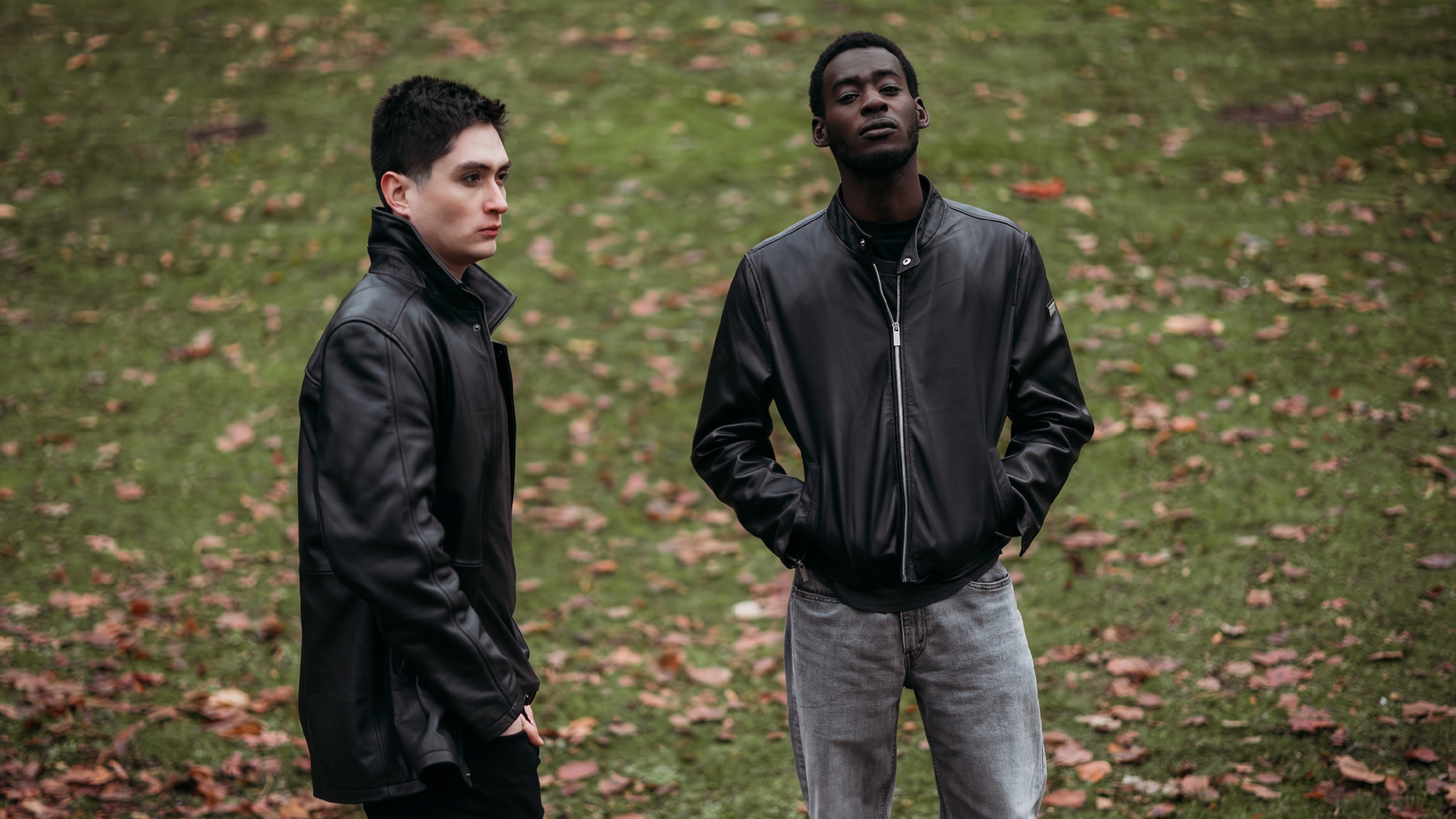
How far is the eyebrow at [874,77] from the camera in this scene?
3205 mm

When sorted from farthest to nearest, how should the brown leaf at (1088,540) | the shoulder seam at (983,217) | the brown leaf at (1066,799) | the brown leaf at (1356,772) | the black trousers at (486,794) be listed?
the brown leaf at (1088,540) → the brown leaf at (1066,799) → the brown leaf at (1356,772) → the shoulder seam at (983,217) → the black trousers at (486,794)

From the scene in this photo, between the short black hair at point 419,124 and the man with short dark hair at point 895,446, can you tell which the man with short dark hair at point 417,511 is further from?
the man with short dark hair at point 895,446

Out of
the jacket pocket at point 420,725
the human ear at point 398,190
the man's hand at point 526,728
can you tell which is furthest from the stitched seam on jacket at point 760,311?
the jacket pocket at point 420,725

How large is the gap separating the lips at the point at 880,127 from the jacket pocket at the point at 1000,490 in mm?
906

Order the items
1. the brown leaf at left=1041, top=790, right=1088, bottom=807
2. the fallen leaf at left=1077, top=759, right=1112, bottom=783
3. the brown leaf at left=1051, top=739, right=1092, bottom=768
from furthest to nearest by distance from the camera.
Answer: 1. the brown leaf at left=1051, top=739, right=1092, bottom=768
2. the fallen leaf at left=1077, top=759, right=1112, bottom=783
3. the brown leaf at left=1041, top=790, right=1088, bottom=807

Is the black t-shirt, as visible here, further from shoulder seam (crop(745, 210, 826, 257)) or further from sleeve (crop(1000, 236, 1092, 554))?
sleeve (crop(1000, 236, 1092, 554))

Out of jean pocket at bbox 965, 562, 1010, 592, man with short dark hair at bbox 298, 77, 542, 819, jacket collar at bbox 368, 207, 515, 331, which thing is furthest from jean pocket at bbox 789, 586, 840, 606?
jacket collar at bbox 368, 207, 515, 331

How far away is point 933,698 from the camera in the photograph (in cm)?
319

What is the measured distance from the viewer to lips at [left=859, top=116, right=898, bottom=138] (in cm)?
314

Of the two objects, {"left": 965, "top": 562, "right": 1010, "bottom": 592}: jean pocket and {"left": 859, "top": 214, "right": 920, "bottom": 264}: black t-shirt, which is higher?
{"left": 859, "top": 214, "right": 920, "bottom": 264}: black t-shirt

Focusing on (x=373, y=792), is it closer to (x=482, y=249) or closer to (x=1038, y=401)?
(x=482, y=249)

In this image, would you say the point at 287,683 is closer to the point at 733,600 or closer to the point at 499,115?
the point at 733,600

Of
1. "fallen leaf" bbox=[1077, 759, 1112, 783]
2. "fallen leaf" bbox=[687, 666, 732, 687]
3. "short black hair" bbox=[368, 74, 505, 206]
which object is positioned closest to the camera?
"short black hair" bbox=[368, 74, 505, 206]

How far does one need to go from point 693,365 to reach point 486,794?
603 centimetres
